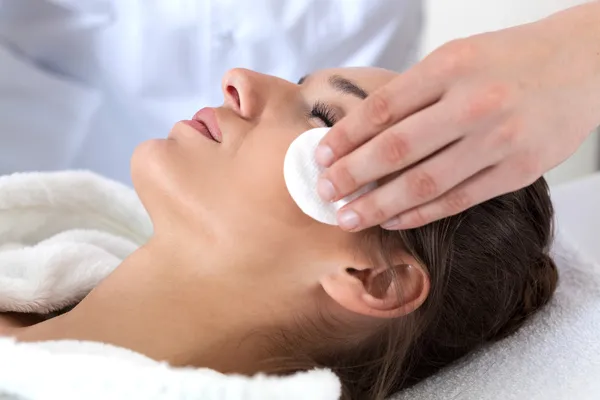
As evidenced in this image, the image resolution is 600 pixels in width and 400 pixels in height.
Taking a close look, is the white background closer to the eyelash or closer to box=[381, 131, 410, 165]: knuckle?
the eyelash

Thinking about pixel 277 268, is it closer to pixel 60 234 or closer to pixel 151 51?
pixel 60 234

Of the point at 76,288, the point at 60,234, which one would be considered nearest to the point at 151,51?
the point at 60,234

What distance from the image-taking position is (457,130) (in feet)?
2.03

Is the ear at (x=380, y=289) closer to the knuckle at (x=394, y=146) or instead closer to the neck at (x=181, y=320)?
the neck at (x=181, y=320)

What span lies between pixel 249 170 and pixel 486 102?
0.97 ft

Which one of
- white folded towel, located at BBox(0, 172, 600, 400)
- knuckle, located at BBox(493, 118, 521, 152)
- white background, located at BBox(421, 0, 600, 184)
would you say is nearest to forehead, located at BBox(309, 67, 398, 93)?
knuckle, located at BBox(493, 118, 521, 152)

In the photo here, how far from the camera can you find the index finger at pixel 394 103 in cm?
63

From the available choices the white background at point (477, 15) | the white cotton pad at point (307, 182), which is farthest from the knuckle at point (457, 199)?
the white background at point (477, 15)

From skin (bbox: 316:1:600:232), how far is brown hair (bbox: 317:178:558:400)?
0.46 feet

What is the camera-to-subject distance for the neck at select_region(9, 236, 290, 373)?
80 centimetres

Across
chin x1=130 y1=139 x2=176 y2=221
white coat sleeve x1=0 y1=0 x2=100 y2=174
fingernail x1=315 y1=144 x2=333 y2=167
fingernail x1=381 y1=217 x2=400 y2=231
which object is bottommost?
fingernail x1=381 y1=217 x2=400 y2=231

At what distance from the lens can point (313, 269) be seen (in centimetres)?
79

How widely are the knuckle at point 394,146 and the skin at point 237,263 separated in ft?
0.55

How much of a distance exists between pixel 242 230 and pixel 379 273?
175 millimetres
